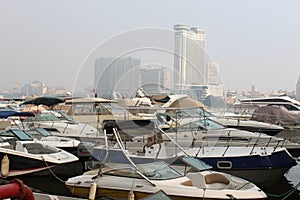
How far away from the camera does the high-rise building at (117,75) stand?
7.89m

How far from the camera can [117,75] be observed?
8.72m

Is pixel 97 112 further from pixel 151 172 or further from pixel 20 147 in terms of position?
pixel 151 172

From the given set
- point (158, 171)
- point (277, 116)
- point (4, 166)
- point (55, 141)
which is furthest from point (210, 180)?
point (277, 116)

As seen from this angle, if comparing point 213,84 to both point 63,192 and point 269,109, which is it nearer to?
point 63,192

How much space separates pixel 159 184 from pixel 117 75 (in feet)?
8.54

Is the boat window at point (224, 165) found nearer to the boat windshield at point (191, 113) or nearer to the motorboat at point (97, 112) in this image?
the motorboat at point (97, 112)

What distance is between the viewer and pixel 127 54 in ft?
26.0

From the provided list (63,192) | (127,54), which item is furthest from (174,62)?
(63,192)

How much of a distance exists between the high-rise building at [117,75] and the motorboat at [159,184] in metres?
1.61

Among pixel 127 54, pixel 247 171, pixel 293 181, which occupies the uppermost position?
pixel 127 54

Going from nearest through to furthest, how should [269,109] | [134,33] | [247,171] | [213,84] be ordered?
[134,33], [213,84], [247,171], [269,109]

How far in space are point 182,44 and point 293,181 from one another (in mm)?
7606

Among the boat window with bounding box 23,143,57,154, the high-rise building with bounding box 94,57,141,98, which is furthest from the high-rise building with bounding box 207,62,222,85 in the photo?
the boat window with bounding box 23,143,57,154

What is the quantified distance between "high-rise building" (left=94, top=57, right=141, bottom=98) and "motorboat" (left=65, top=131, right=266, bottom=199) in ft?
5.29
